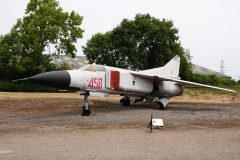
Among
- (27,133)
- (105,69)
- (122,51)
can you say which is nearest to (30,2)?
(122,51)

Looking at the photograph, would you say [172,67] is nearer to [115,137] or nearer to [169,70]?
[169,70]

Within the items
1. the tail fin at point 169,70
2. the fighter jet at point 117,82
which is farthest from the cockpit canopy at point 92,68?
the tail fin at point 169,70

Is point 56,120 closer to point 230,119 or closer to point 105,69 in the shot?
point 105,69

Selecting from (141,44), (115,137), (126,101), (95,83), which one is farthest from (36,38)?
(115,137)

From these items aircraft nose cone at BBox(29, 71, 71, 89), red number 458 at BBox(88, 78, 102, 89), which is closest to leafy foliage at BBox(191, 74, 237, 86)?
red number 458 at BBox(88, 78, 102, 89)

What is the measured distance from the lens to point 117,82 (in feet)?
66.5

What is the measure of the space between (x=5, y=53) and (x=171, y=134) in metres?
29.7

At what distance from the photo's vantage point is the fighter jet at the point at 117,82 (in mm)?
16984

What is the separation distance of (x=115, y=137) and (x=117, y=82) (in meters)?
8.08

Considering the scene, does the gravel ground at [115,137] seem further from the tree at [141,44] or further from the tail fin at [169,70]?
the tree at [141,44]

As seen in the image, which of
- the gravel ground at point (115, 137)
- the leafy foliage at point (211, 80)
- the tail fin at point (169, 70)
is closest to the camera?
the gravel ground at point (115, 137)

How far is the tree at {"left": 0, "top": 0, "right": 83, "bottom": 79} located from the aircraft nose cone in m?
22.3

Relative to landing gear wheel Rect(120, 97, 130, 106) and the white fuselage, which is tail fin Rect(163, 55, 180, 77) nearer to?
the white fuselage

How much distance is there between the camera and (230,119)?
18.2 metres
